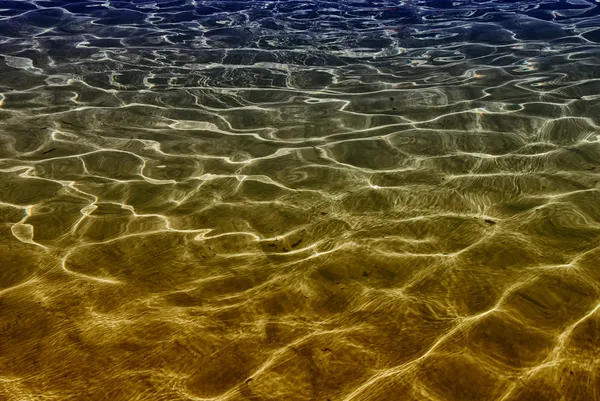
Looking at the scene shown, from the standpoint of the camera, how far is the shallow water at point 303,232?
175cm

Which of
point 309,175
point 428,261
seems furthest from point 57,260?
point 428,261

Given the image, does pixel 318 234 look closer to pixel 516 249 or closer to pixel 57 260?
pixel 516 249

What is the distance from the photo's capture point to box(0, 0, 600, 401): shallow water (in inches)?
68.9

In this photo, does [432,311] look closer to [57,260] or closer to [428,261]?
[428,261]

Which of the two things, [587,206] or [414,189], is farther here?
[414,189]

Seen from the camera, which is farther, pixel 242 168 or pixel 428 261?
pixel 242 168

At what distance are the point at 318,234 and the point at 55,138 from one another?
9.48 feet

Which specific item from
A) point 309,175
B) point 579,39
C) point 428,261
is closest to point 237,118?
point 309,175

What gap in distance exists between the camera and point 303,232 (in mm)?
2660

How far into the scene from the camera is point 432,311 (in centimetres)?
201

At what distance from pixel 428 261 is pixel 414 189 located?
34.0 inches

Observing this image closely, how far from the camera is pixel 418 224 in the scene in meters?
2.68

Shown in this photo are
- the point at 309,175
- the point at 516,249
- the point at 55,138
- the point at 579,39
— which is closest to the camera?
the point at 516,249

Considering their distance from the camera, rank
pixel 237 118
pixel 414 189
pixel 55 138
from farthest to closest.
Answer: pixel 237 118 → pixel 55 138 → pixel 414 189
